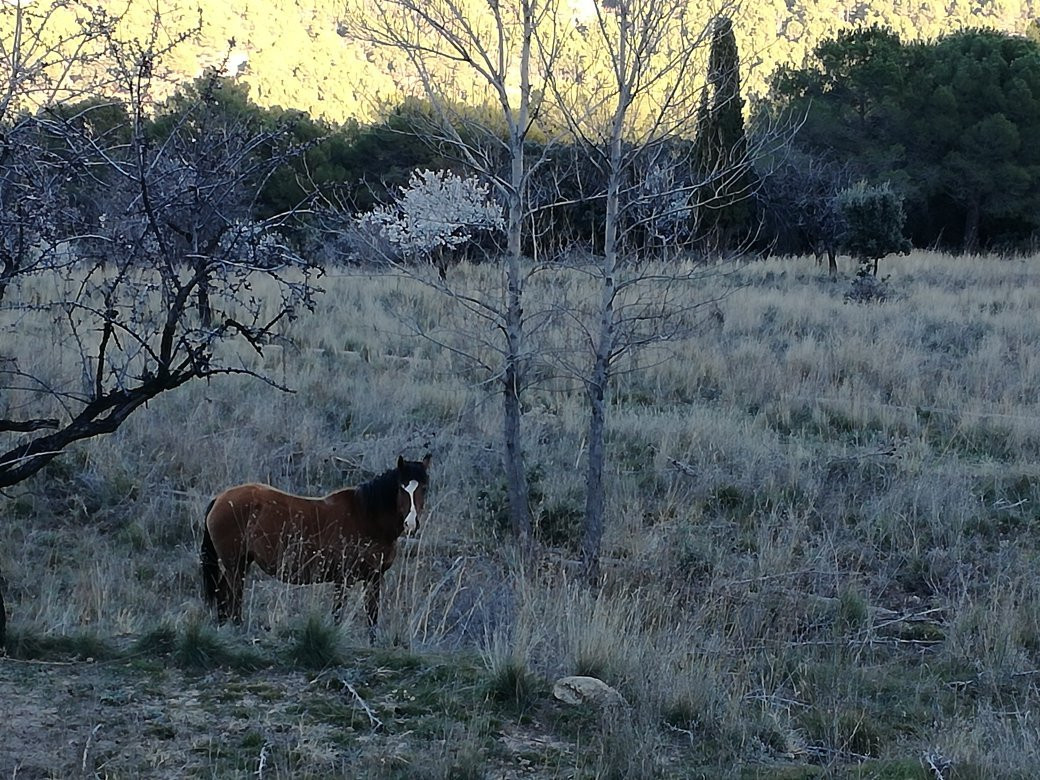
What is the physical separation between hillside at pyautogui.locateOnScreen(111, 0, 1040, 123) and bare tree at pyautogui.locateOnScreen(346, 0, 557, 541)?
40 cm

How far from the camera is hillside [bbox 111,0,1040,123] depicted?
7.29 metres

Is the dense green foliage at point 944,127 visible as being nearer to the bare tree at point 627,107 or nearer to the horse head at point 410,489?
the bare tree at point 627,107

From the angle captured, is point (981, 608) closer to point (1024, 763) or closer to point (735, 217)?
point (1024, 763)

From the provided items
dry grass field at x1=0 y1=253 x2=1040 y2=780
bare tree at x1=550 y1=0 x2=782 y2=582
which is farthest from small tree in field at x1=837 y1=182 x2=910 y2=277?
bare tree at x1=550 y1=0 x2=782 y2=582

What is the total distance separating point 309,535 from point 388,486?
20.6 inches

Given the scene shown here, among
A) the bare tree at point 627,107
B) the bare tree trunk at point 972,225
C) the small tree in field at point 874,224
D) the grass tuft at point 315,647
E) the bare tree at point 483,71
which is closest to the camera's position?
the grass tuft at point 315,647

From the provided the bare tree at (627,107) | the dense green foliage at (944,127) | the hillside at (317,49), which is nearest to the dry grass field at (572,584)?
the bare tree at (627,107)

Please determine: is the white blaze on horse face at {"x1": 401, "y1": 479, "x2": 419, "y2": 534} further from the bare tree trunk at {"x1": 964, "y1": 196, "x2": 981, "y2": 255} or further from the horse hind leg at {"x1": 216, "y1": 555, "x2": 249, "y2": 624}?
the bare tree trunk at {"x1": 964, "y1": 196, "x2": 981, "y2": 255}

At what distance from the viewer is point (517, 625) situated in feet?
17.5

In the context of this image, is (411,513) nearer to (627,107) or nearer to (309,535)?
(309,535)

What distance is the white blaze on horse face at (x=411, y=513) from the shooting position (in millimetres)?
5723

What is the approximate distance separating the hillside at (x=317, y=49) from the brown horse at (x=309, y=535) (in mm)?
2422

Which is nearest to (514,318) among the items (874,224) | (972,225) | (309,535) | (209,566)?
(309,535)

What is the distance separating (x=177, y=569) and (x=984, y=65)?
117 ft
